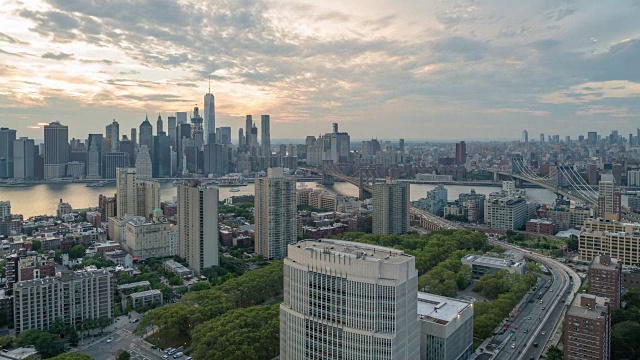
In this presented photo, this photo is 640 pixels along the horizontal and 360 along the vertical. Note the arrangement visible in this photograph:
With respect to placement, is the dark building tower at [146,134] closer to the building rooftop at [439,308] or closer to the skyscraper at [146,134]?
the skyscraper at [146,134]

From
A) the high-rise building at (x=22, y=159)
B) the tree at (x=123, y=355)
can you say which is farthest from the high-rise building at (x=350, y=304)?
the high-rise building at (x=22, y=159)

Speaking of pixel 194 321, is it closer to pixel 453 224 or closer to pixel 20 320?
pixel 20 320

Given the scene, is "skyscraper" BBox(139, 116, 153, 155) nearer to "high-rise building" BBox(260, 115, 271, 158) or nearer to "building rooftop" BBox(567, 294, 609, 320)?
"high-rise building" BBox(260, 115, 271, 158)

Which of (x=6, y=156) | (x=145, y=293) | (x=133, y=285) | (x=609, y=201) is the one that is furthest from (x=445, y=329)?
(x=6, y=156)

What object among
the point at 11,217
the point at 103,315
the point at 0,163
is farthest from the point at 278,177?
the point at 0,163

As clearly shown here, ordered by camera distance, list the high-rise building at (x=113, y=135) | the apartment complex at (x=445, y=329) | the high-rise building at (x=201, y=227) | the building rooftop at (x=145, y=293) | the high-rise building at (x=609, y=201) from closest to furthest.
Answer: the apartment complex at (x=445, y=329) → the building rooftop at (x=145, y=293) → the high-rise building at (x=201, y=227) → the high-rise building at (x=609, y=201) → the high-rise building at (x=113, y=135)

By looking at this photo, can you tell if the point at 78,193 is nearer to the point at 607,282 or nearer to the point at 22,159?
the point at 22,159
